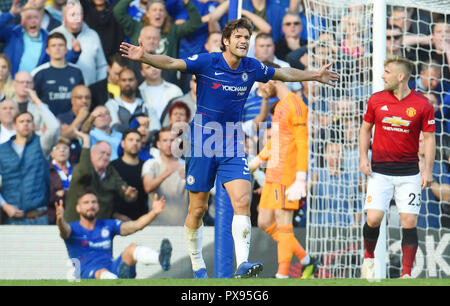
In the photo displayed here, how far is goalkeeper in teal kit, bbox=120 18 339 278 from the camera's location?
7062 millimetres

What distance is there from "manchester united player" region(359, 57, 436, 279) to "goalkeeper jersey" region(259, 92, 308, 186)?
1.80m

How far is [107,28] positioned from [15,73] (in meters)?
1.51

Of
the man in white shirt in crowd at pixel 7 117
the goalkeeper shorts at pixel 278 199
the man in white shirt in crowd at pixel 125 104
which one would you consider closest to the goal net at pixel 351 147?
the goalkeeper shorts at pixel 278 199

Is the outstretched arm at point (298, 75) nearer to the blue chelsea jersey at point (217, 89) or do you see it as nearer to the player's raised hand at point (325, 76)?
the player's raised hand at point (325, 76)

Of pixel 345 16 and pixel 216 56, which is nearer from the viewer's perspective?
pixel 216 56

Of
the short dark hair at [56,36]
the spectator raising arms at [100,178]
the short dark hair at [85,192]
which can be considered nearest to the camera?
the short dark hair at [85,192]

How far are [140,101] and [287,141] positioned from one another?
8.08ft

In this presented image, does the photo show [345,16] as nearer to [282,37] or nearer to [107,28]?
[282,37]

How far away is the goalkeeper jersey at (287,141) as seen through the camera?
10094 mm

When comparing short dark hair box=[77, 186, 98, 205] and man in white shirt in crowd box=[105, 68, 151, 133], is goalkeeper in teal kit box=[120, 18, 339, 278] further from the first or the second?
man in white shirt in crowd box=[105, 68, 151, 133]

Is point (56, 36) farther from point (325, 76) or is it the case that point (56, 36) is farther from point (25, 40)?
point (325, 76)

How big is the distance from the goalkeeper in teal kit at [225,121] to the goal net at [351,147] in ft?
12.6
